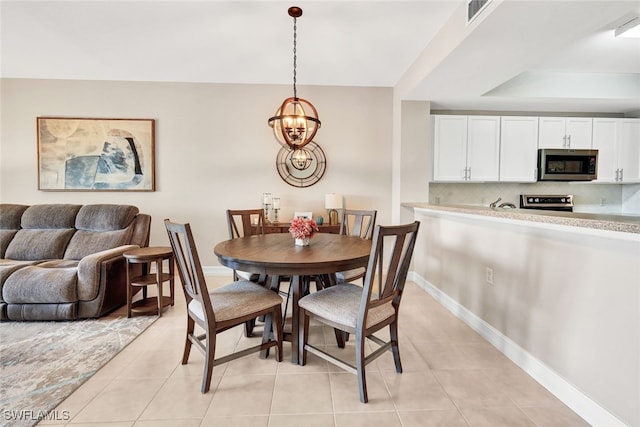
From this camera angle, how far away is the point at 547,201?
4.29m

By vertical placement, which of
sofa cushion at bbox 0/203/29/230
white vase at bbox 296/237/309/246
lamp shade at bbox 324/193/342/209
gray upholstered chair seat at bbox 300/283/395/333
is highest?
lamp shade at bbox 324/193/342/209

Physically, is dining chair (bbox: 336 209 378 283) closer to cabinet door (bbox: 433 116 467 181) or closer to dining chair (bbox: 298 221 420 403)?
dining chair (bbox: 298 221 420 403)

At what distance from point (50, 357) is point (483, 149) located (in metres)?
4.82

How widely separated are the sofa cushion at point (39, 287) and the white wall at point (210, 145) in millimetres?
1506

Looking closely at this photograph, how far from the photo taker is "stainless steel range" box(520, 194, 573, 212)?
4.28m

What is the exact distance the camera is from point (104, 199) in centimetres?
401

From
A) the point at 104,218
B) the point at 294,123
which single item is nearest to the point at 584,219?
the point at 294,123

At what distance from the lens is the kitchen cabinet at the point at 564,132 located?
3965 mm

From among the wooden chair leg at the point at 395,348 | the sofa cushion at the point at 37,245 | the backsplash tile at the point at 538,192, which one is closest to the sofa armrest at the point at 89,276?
the sofa cushion at the point at 37,245

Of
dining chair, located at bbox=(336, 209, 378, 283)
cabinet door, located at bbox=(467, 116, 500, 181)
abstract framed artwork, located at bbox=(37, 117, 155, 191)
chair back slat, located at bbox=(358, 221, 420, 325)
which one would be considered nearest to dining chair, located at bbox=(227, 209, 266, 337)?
dining chair, located at bbox=(336, 209, 378, 283)

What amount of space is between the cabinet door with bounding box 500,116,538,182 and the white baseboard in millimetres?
2178

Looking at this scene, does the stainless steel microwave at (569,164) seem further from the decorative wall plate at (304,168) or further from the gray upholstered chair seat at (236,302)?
the gray upholstered chair seat at (236,302)

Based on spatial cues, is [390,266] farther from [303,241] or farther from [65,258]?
[65,258]

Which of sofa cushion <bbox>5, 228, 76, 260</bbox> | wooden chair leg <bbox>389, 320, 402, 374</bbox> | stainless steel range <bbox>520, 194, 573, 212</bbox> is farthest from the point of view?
stainless steel range <bbox>520, 194, 573, 212</bbox>
